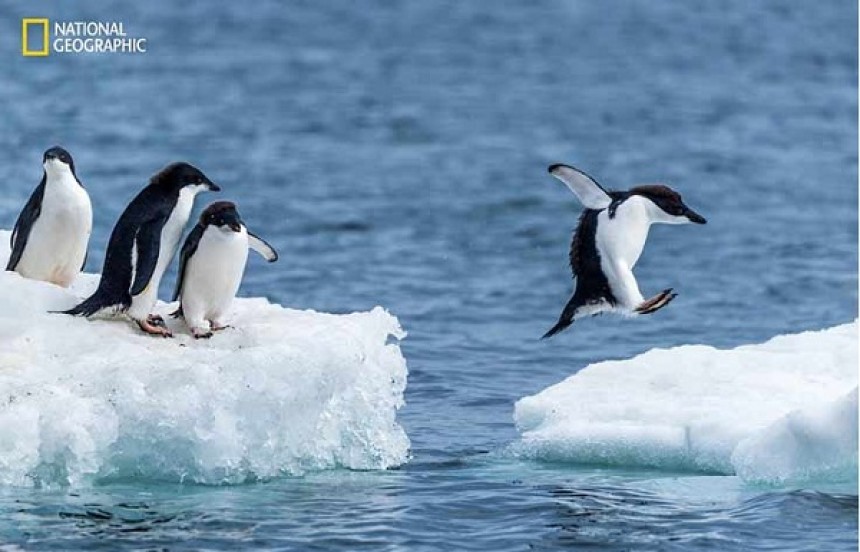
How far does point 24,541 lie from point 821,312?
31.2ft

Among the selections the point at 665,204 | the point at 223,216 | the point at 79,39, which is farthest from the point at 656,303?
the point at 79,39

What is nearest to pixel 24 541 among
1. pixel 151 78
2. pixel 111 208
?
pixel 111 208

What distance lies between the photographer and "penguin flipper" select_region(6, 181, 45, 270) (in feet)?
31.7

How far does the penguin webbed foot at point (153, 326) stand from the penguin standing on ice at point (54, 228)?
529mm

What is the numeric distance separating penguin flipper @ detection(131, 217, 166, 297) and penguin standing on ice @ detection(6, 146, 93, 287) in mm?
423

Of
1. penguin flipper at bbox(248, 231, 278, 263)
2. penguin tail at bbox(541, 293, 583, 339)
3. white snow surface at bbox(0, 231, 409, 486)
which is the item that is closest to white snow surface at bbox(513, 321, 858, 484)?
penguin tail at bbox(541, 293, 583, 339)

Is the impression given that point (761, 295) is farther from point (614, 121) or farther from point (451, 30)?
point (451, 30)

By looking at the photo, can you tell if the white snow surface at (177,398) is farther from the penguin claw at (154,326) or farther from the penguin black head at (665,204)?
the penguin black head at (665,204)

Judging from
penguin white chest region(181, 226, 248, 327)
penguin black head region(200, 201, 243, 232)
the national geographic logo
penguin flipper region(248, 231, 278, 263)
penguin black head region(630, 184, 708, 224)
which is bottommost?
penguin white chest region(181, 226, 248, 327)

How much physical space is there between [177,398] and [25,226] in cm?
142

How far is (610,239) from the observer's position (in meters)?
9.99

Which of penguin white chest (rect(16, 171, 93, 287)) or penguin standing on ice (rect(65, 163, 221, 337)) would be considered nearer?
penguin standing on ice (rect(65, 163, 221, 337))

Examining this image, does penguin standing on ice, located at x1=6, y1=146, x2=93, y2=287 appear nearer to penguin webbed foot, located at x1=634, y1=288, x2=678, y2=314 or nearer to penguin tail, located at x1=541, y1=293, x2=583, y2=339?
penguin tail, located at x1=541, y1=293, x2=583, y2=339

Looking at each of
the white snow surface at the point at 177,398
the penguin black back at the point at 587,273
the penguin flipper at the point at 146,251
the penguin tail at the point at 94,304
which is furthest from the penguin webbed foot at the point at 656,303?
the penguin tail at the point at 94,304
